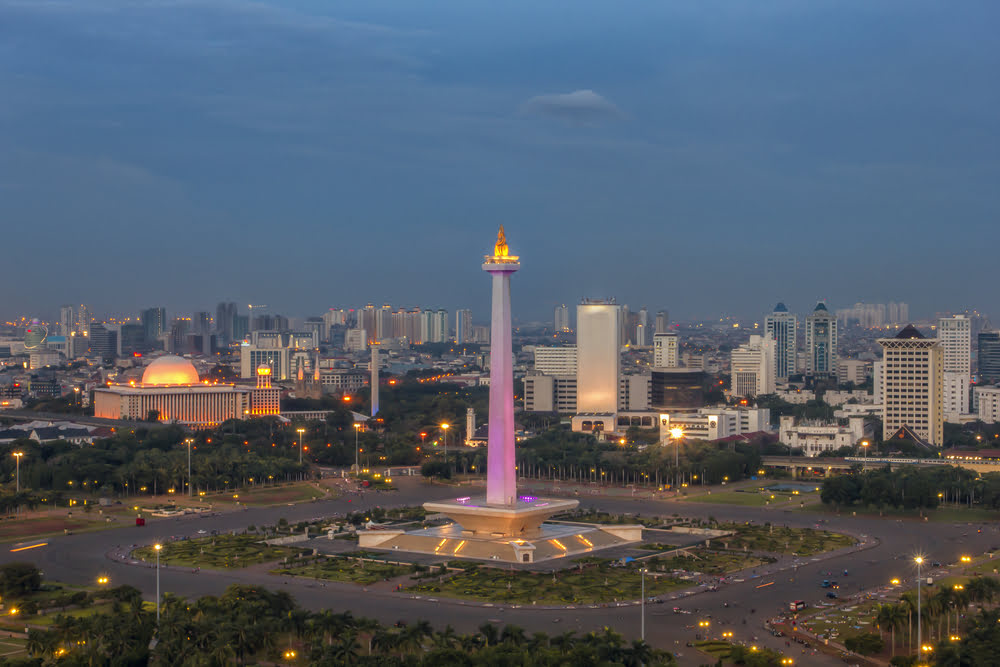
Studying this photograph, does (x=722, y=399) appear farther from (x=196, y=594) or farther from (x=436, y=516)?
(x=196, y=594)

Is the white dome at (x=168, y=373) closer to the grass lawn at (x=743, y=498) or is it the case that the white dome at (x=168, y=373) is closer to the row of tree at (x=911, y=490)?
the grass lawn at (x=743, y=498)

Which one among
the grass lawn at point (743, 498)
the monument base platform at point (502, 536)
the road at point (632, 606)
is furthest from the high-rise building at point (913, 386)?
the monument base platform at point (502, 536)

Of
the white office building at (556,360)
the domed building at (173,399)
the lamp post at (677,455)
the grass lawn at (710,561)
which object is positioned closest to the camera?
the grass lawn at (710,561)

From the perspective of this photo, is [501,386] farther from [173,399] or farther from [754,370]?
[754,370]

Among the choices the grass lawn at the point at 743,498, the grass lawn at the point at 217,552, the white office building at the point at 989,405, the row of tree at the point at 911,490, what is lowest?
the grass lawn at the point at 217,552

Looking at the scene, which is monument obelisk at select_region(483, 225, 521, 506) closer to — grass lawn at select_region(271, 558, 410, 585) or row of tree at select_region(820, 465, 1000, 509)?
grass lawn at select_region(271, 558, 410, 585)

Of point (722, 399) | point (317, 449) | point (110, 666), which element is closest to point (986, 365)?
point (722, 399)

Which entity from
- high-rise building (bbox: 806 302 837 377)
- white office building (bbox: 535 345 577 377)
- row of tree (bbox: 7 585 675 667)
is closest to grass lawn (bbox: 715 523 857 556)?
row of tree (bbox: 7 585 675 667)

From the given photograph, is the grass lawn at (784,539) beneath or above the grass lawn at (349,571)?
above
